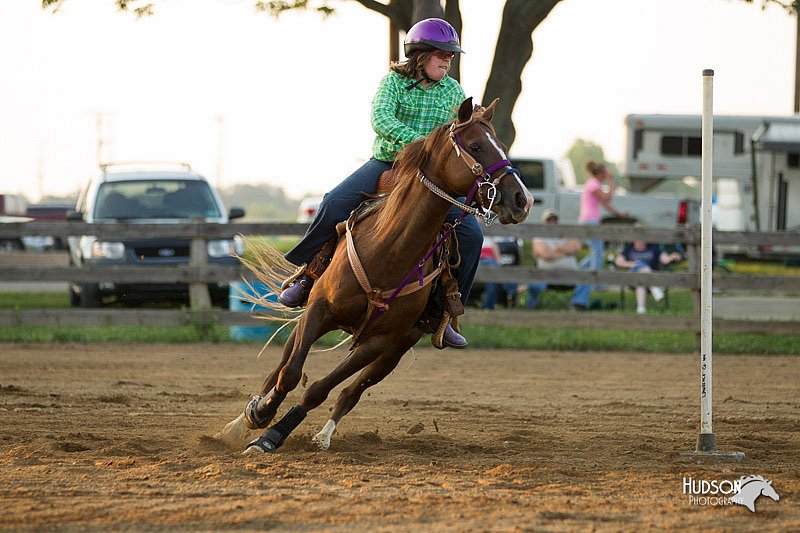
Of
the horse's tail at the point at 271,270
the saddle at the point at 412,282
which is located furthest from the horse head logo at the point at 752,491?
the horse's tail at the point at 271,270

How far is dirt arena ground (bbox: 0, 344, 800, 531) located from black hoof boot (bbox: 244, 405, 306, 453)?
127 mm

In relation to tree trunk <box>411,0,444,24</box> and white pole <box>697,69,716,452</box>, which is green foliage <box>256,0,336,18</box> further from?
white pole <box>697,69,716,452</box>

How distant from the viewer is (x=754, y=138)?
A: 2534 centimetres

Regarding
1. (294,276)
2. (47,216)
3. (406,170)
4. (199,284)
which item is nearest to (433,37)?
(406,170)

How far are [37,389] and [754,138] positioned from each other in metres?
19.6

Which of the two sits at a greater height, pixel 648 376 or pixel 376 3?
pixel 376 3

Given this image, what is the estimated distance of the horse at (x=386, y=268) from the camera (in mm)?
6328

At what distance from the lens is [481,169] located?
610 centimetres

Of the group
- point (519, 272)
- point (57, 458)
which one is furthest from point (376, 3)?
point (57, 458)

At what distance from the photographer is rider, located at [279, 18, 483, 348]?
7125mm

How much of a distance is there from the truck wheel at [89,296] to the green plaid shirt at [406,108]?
8535 mm

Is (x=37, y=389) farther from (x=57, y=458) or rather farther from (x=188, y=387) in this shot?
(x=57, y=458)

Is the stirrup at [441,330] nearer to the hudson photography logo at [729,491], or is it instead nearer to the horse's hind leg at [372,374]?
the horse's hind leg at [372,374]

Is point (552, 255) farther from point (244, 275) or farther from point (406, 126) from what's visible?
point (406, 126)
